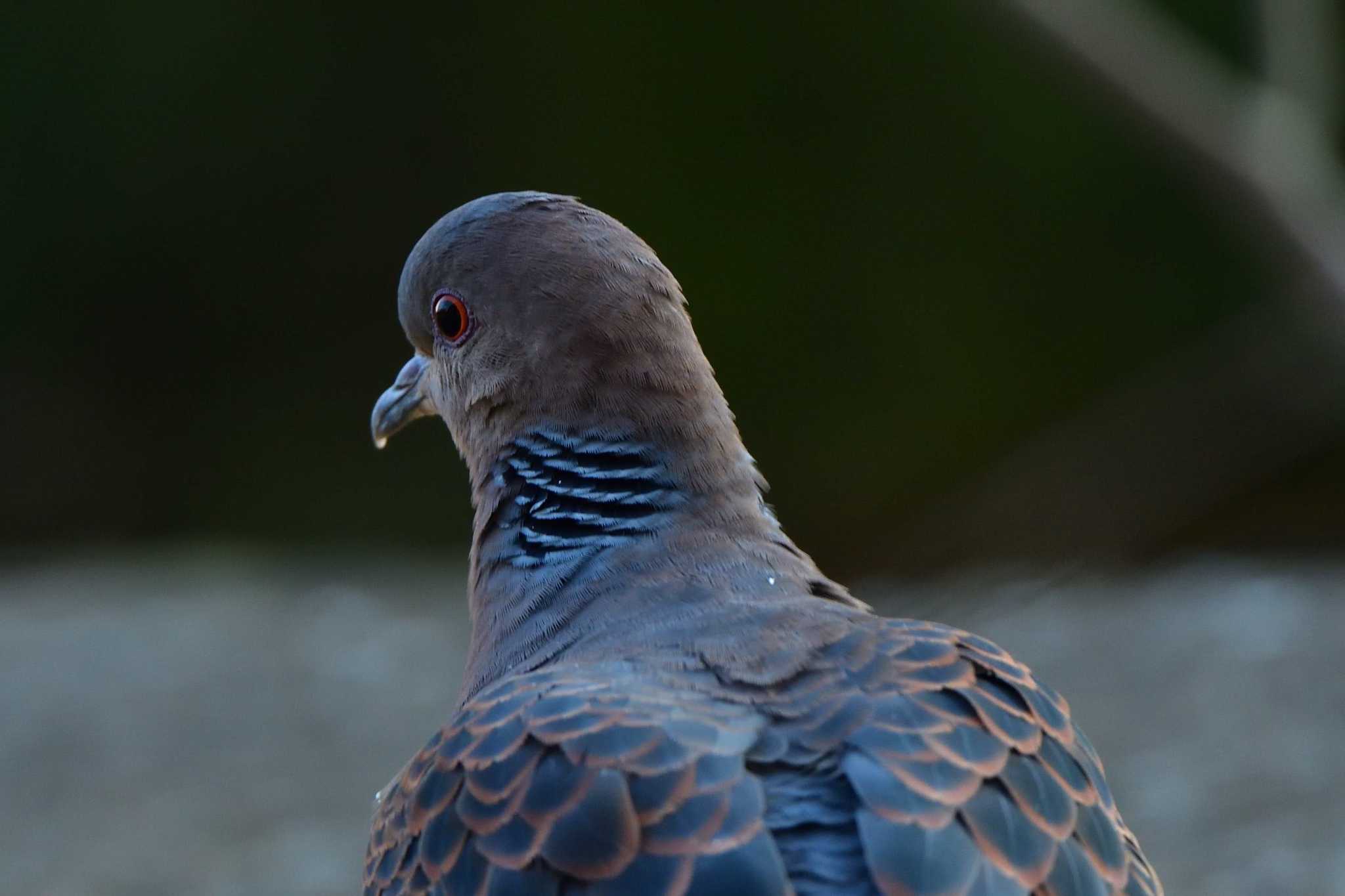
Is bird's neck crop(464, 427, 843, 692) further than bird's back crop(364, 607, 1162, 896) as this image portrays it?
Yes

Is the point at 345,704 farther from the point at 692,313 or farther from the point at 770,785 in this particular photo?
the point at 770,785

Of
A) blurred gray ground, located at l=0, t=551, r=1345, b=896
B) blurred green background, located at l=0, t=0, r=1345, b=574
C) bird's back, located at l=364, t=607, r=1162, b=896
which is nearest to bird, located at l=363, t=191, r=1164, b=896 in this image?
bird's back, located at l=364, t=607, r=1162, b=896

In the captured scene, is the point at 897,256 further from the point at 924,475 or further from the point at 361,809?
the point at 361,809

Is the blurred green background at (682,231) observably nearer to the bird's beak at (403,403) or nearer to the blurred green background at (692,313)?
the blurred green background at (692,313)

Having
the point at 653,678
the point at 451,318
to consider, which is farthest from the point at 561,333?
the point at 653,678

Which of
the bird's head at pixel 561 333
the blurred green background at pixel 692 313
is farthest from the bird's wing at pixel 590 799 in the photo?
the blurred green background at pixel 692 313

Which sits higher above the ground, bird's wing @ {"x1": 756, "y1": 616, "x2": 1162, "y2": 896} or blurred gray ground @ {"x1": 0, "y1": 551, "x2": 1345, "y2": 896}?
bird's wing @ {"x1": 756, "y1": 616, "x2": 1162, "y2": 896}

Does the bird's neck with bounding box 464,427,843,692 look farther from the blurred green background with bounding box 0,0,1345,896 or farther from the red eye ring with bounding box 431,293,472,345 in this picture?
the blurred green background with bounding box 0,0,1345,896

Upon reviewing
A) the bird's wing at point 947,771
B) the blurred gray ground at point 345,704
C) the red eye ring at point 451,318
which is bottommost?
the blurred gray ground at point 345,704
